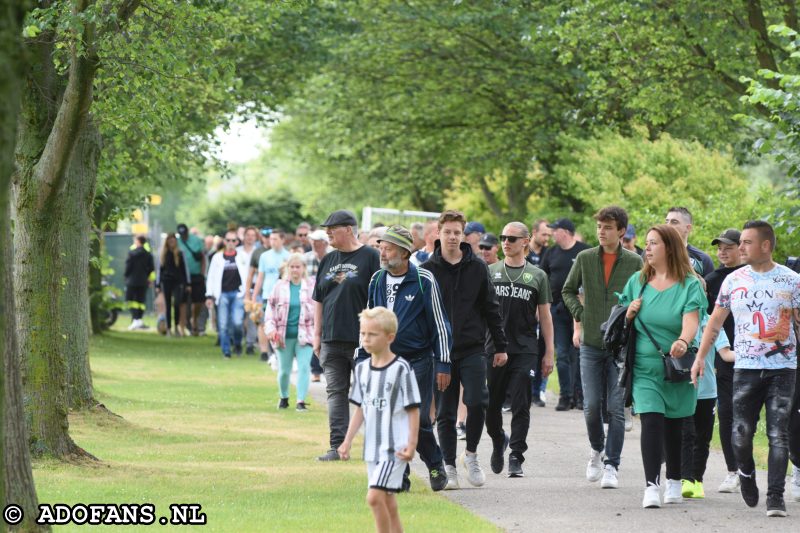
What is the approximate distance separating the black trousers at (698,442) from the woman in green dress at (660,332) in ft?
1.23

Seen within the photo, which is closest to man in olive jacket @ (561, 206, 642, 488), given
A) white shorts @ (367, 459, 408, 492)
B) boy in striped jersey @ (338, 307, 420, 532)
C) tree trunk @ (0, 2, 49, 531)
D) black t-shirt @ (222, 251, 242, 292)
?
boy in striped jersey @ (338, 307, 420, 532)

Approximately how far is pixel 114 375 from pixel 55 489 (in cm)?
1100

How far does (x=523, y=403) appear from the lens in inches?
465

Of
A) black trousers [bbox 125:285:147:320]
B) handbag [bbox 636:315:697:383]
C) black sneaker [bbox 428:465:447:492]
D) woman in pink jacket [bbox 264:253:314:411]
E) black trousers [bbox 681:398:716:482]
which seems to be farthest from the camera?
black trousers [bbox 125:285:147:320]

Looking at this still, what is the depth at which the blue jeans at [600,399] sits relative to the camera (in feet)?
35.7

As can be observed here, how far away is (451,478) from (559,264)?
22.1 ft

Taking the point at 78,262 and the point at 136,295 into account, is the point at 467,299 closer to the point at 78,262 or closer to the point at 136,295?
the point at 78,262

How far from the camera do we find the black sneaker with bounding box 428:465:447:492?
414 inches

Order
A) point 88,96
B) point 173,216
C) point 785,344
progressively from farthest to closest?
1. point 173,216
2. point 88,96
3. point 785,344

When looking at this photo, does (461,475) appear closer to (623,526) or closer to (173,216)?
(623,526)

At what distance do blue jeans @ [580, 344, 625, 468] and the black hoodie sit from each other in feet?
2.48

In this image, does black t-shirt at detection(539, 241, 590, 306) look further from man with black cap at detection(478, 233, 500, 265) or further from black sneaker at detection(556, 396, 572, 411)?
man with black cap at detection(478, 233, 500, 265)

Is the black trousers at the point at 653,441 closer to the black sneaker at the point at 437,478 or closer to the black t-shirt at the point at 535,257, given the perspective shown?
the black sneaker at the point at 437,478

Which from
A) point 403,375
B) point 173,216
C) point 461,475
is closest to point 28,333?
point 461,475
